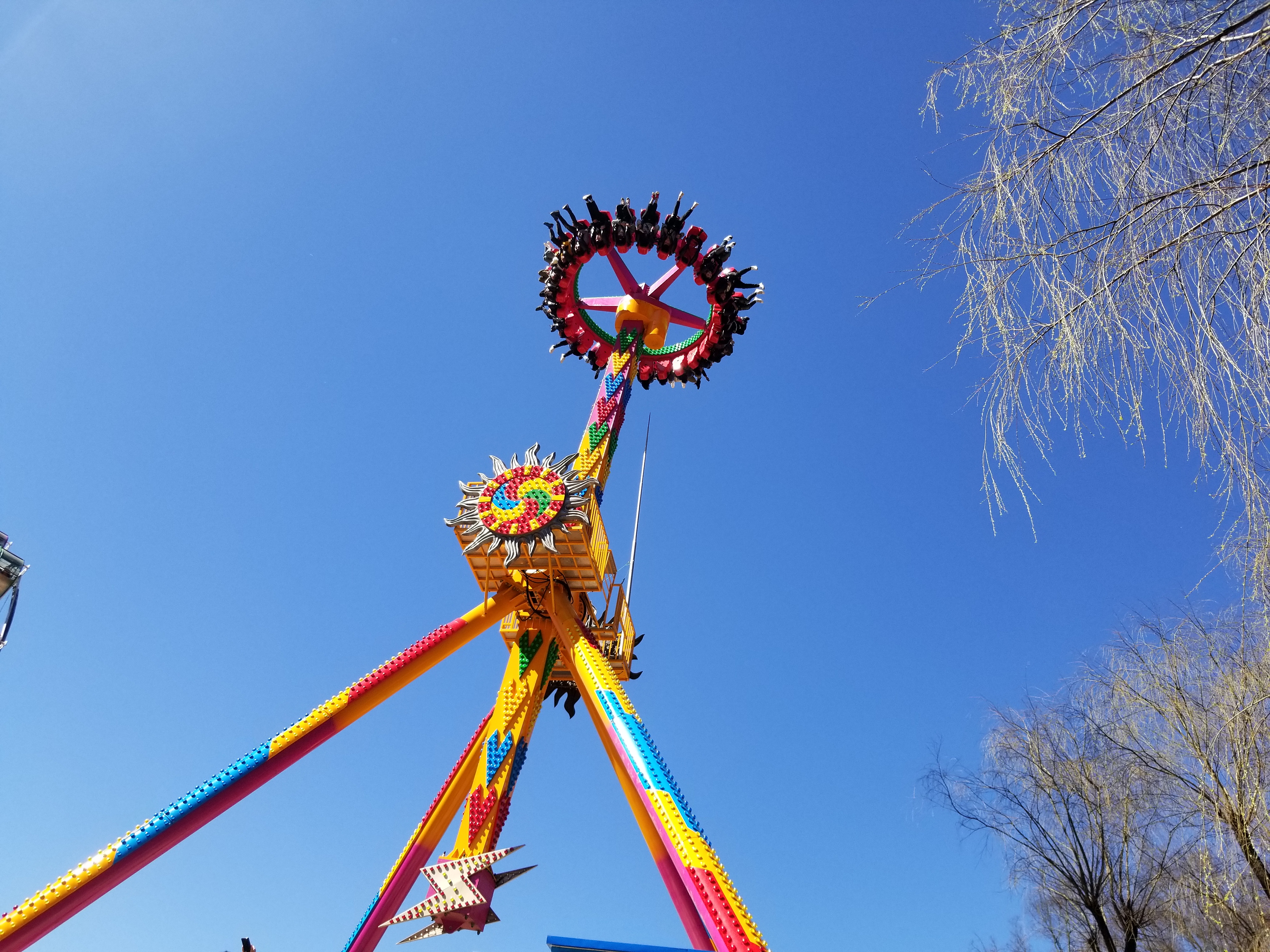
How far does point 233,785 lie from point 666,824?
4620 mm

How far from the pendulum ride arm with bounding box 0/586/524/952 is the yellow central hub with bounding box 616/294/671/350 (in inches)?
236

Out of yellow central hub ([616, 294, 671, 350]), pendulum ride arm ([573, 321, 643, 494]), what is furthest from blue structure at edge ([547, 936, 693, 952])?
yellow central hub ([616, 294, 671, 350])

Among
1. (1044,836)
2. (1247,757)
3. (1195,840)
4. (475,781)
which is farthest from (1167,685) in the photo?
(475,781)

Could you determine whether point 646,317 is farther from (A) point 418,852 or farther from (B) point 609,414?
(A) point 418,852

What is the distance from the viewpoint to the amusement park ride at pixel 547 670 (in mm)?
8594

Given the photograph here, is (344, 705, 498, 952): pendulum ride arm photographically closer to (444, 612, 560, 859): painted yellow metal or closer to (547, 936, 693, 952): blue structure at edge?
(444, 612, 560, 859): painted yellow metal

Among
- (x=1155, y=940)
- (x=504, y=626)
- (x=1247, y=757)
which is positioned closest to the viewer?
(x=1247, y=757)

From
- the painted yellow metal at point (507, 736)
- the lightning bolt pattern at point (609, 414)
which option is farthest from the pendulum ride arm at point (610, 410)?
the painted yellow metal at point (507, 736)

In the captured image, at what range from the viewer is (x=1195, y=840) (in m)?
10.1

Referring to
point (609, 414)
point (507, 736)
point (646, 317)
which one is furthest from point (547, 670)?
point (646, 317)

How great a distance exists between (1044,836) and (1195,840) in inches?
94.2

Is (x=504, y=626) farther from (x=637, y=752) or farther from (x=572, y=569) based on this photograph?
(x=637, y=752)

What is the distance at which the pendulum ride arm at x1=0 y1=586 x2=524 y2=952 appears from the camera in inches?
326

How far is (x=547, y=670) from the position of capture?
1288 cm
